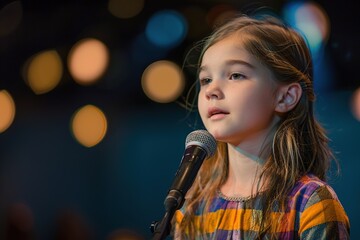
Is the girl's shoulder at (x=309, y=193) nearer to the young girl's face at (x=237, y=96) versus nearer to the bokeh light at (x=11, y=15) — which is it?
the young girl's face at (x=237, y=96)

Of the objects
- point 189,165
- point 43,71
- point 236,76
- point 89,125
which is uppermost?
point 43,71

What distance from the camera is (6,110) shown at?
3.16m

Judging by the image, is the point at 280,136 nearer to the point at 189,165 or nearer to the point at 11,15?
the point at 189,165

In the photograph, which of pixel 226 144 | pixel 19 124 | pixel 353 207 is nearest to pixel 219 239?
pixel 226 144

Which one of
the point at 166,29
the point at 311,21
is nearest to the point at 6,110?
the point at 166,29

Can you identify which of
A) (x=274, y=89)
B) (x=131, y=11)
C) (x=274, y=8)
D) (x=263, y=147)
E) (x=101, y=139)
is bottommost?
(x=263, y=147)

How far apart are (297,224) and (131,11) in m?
1.95

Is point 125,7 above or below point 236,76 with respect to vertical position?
above

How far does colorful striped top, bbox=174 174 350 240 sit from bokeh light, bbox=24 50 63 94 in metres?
2.06

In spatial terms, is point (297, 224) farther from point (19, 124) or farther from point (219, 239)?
point (19, 124)

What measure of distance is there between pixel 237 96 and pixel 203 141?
0.14 meters

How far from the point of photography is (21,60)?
3031 mm

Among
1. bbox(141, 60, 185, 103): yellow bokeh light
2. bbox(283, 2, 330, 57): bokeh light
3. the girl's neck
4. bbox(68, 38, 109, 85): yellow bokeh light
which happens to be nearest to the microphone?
the girl's neck

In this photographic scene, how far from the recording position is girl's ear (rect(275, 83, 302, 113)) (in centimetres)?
122
